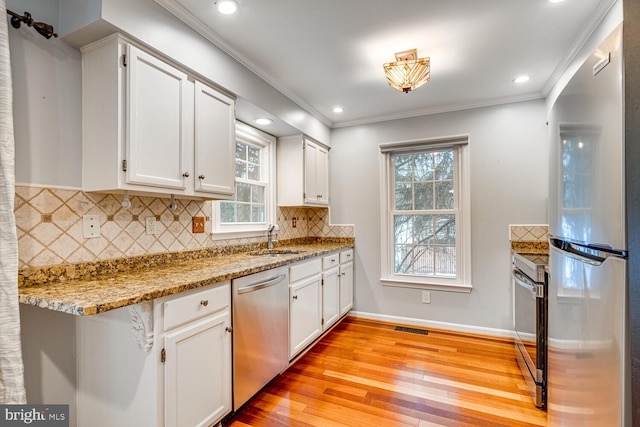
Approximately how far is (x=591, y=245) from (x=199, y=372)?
5.58ft

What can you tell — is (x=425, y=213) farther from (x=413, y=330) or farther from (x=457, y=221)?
(x=413, y=330)

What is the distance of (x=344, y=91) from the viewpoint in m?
2.92

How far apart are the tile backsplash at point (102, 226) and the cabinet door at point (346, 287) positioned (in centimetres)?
153

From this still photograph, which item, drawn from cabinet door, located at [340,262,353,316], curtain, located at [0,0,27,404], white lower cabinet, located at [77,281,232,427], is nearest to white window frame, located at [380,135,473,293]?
cabinet door, located at [340,262,353,316]

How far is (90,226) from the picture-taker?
63.3 inches

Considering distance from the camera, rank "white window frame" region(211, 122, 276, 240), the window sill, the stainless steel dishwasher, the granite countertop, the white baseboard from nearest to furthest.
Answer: the granite countertop, the stainless steel dishwasher, "white window frame" region(211, 122, 276, 240), the white baseboard, the window sill

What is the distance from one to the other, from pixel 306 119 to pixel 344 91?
0.54 metres

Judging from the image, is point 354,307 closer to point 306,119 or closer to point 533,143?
point 306,119

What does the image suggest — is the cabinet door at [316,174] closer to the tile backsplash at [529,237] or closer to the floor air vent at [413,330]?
the floor air vent at [413,330]

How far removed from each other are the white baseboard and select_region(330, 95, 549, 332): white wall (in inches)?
1.3

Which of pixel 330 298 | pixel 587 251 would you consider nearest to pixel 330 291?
pixel 330 298

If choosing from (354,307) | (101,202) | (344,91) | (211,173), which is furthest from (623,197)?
(354,307)

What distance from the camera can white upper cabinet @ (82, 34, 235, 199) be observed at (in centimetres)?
150

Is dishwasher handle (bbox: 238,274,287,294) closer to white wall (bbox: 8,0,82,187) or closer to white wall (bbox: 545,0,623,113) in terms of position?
white wall (bbox: 8,0,82,187)
